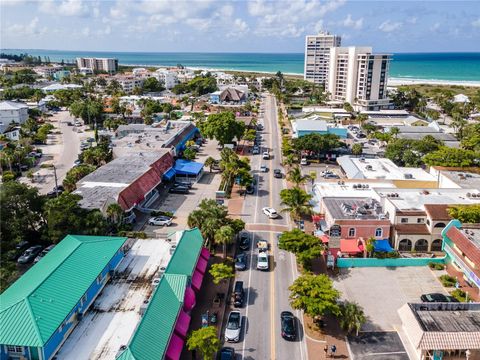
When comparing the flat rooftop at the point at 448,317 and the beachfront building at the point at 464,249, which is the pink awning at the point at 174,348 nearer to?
the flat rooftop at the point at 448,317

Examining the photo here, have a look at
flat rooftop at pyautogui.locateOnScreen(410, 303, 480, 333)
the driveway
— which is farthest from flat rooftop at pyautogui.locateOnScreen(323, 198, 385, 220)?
flat rooftop at pyautogui.locateOnScreen(410, 303, 480, 333)

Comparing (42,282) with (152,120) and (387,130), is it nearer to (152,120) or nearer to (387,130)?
(152,120)

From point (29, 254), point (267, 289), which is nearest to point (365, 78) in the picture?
point (267, 289)

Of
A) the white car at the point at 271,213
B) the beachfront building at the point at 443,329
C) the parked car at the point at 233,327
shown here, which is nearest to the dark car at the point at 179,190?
the white car at the point at 271,213

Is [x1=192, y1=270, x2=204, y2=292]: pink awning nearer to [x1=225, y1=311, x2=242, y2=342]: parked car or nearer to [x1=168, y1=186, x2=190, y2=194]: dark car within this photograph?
[x1=225, y1=311, x2=242, y2=342]: parked car

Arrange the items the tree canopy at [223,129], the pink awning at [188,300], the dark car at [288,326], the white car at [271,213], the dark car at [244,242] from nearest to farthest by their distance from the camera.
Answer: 1. the dark car at [288,326]
2. the pink awning at [188,300]
3. the dark car at [244,242]
4. the white car at [271,213]
5. the tree canopy at [223,129]

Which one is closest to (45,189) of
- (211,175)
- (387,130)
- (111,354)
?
(211,175)
